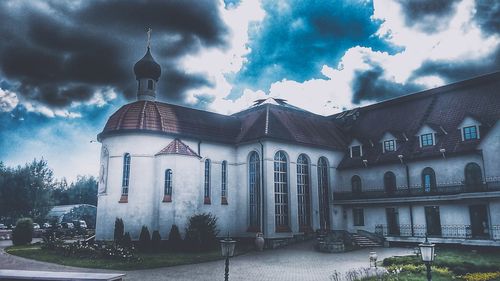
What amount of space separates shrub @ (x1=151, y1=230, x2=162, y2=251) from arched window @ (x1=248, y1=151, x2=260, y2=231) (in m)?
7.68

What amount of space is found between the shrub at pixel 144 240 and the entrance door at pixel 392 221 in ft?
59.8

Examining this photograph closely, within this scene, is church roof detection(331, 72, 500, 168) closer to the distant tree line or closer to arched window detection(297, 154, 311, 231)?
arched window detection(297, 154, 311, 231)

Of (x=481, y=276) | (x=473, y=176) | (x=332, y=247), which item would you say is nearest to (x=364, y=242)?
(x=332, y=247)

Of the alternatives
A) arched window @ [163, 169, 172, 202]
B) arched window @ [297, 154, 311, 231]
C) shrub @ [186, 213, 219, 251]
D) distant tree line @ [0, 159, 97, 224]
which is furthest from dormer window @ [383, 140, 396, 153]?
distant tree line @ [0, 159, 97, 224]

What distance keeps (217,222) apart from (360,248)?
36.4ft

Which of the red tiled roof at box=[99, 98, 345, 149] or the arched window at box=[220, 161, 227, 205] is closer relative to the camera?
the red tiled roof at box=[99, 98, 345, 149]

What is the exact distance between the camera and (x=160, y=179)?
27.4 m

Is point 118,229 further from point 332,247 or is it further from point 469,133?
point 469,133

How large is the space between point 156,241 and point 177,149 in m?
6.85

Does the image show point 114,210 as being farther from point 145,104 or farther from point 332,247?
point 332,247

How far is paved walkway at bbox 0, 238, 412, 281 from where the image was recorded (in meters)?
16.2

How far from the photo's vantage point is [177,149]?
28.1m

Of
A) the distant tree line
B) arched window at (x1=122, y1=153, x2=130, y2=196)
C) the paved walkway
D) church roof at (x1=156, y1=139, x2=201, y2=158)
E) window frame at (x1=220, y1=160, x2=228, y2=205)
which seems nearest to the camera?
the paved walkway

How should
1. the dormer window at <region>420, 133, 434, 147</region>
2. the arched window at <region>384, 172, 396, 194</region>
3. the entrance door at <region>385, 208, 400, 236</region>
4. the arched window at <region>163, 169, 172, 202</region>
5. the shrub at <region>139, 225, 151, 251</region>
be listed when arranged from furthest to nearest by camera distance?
1. the arched window at <region>384, 172, 396, 194</region>
2. the entrance door at <region>385, 208, 400, 236</region>
3. the dormer window at <region>420, 133, 434, 147</region>
4. the arched window at <region>163, 169, 172, 202</region>
5. the shrub at <region>139, 225, 151, 251</region>
